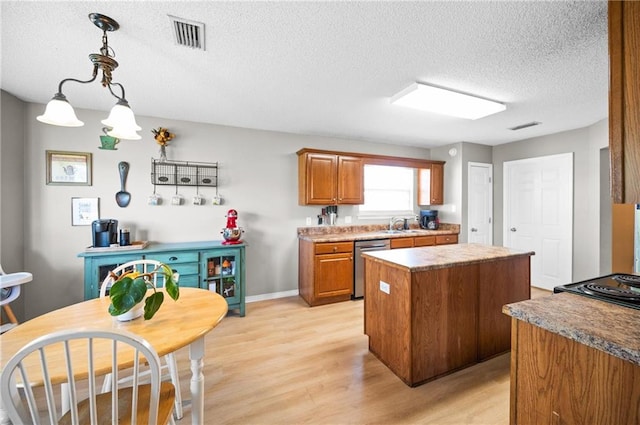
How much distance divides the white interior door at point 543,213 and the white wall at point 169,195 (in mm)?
2517

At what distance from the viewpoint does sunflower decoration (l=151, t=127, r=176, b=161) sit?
3157mm

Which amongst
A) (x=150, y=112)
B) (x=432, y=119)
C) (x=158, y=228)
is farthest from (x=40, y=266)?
(x=432, y=119)

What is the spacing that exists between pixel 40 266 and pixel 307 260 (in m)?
2.93

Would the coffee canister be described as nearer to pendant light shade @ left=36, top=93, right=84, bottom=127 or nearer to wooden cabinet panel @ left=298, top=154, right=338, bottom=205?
pendant light shade @ left=36, top=93, right=84, bottom=127

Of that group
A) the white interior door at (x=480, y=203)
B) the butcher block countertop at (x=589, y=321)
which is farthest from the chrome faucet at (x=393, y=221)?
the butcher block countertop at (x=589, y=321)

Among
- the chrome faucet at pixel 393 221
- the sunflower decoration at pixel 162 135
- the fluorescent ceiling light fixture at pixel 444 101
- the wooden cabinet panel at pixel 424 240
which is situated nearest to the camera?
the fluorescent ceiling light fixture at pixel 444 101

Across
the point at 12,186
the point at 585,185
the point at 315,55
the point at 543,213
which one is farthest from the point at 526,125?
the point at 12,186

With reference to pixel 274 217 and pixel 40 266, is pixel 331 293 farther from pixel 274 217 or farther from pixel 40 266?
pixel 40 266

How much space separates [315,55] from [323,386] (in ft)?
7.95

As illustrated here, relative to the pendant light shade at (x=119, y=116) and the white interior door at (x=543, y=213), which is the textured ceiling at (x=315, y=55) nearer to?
the pendant light shade at (x=119, y=116)

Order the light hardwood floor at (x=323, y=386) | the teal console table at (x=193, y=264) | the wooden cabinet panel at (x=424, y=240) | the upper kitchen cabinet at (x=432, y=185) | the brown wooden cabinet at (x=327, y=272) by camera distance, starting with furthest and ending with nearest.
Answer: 1. the upper kitchen cabinet at (x=432, y=185)
2. the wooden cabinet panel at (x=424, y=240)
3. the brown wooden cabinet at (x=327, y=272)
4. the teal console table at (x=193, y=264)
5. the light hardwood floor at (x=323, y=386)

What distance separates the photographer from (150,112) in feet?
10.1

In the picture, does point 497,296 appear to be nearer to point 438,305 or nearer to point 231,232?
point 438,305

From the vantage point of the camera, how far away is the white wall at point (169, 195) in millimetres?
2805
